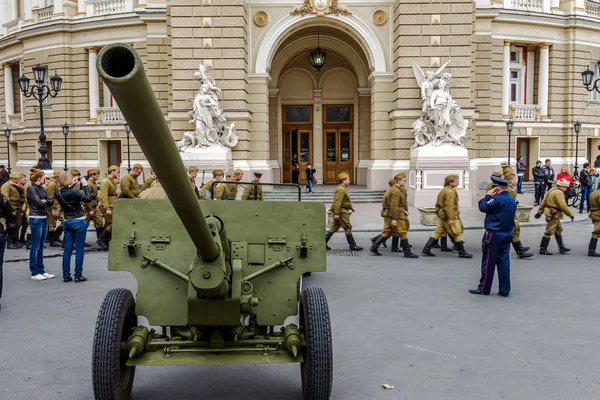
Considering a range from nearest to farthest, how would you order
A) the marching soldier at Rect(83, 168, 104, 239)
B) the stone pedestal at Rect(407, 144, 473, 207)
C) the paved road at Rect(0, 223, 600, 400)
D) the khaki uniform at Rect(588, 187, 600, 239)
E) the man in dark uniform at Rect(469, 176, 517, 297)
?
1. the paved road at Rect(0, 223, 600, 400)
2. the man in dark uniform at Rect(469, 176, 517, 297)
3. the khaki uniform at Rect(588, 187, 600, 239)
4. the marching soldier at Rect(83, 168, 104, 239)
5. the stone pedestal at Rect(407, 144, 473, 207)

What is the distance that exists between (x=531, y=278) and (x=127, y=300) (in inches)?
282

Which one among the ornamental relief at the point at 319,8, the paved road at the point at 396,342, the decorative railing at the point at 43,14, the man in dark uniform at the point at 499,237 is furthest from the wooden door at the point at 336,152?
the man in dark uniform at the point at 499,237

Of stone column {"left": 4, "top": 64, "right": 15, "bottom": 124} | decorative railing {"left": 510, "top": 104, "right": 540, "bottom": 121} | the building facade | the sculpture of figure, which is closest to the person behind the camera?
the sculpture of figure

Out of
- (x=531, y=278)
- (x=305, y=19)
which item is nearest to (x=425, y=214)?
(x=531, y=278)

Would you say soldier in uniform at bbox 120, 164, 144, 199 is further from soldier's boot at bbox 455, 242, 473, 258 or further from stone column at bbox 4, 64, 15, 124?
stone column at bbox 4, 64, 15, 124

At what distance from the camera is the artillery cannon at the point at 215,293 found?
4.24 m

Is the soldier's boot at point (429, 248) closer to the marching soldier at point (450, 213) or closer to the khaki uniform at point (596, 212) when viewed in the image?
the marching soldier at point (450, 213)

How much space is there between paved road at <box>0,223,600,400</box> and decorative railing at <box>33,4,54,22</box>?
2253cm

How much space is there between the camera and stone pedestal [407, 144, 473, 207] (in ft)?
65.8

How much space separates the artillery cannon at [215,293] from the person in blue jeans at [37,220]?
16.2 ft

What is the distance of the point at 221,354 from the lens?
4480 mm

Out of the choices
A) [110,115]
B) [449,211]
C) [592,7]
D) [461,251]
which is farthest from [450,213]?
[592,7]

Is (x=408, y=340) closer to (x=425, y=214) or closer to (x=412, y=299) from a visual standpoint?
(x=412, y=299)

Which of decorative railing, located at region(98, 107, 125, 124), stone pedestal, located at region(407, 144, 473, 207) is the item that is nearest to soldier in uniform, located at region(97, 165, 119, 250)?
Answer: stone pedestal, located at region(407, 144, 473, 207)
